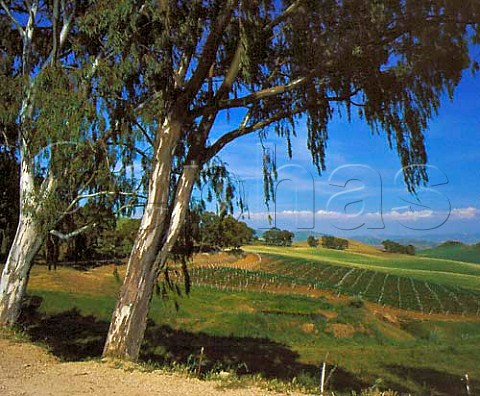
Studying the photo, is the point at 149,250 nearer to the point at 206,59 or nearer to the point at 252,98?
the point at 252,98

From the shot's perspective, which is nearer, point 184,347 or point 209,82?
point 209,82

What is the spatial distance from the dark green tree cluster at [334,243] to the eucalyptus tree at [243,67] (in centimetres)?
4819

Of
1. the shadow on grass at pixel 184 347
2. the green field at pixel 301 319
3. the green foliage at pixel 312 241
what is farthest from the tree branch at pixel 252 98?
the green foliage at pixel 312 241

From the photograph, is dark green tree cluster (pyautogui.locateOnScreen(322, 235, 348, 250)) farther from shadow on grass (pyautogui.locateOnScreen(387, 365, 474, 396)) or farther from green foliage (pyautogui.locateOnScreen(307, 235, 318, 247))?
shadow on grass (pyautogui.locateOnScreen(387, 365, 474, 396))

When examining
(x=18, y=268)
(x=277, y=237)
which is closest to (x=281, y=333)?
(x=277, y=237)

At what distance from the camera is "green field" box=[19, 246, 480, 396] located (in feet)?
47.3

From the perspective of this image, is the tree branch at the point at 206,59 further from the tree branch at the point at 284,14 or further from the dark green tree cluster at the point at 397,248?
the dark green tree cluster at the point at 397,248

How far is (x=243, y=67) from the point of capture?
8.72 m

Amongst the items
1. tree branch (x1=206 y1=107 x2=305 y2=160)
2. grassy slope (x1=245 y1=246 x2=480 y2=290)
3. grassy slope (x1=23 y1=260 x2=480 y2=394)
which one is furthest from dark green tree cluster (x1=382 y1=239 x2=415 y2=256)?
tree branch (x1=206 y1=107 x2=305 y2=160)

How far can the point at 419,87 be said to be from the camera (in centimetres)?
879

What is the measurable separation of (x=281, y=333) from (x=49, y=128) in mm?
18025

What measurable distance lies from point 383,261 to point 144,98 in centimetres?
4627

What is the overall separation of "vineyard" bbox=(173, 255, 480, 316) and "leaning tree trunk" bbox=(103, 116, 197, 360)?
2690cm

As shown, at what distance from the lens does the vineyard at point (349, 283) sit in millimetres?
36406
